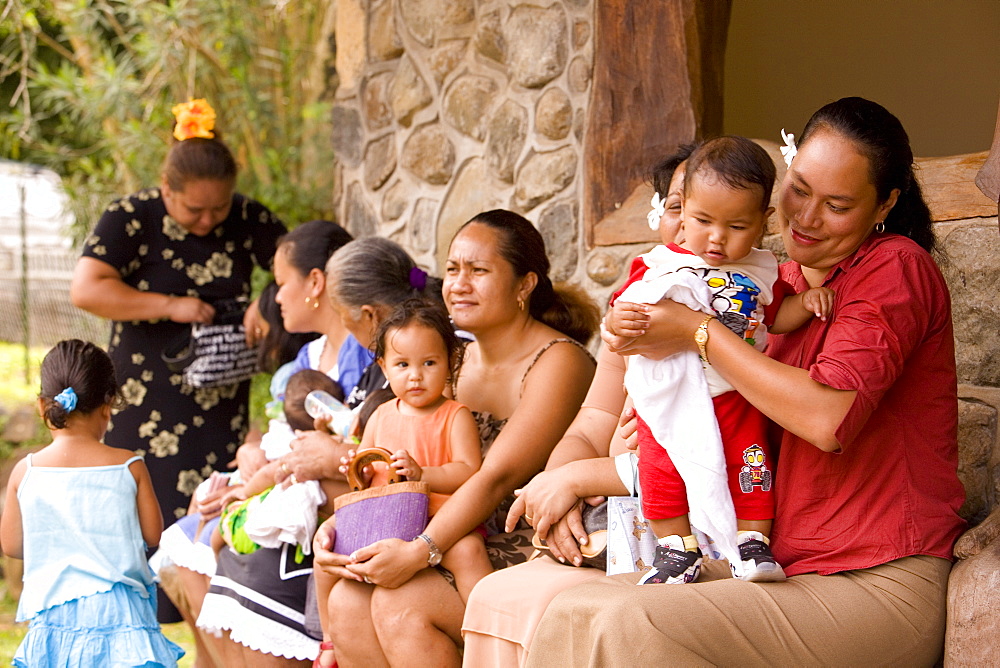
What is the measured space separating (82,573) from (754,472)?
6.46 ft

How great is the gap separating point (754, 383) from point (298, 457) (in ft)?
4.91

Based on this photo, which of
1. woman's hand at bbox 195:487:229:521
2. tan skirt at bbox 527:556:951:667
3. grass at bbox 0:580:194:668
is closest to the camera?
tan skirt at bbox 527:556:951:667

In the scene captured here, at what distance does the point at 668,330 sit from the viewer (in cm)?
199

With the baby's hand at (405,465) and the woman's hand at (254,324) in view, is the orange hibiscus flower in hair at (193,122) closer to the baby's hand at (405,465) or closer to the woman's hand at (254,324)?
the woman's hand at (254,324)

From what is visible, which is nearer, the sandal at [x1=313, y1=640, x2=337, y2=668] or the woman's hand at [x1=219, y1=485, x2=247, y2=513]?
the sandal at [x1=313, y1=640, x2=337, y2=668]

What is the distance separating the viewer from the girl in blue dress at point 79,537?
2840 millimetres

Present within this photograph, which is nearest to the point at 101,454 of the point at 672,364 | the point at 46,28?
the point at 672,364

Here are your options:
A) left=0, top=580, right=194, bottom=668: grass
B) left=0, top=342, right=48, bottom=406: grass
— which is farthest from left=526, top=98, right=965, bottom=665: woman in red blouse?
left=0, top=342, right=48, bottom=406: grass

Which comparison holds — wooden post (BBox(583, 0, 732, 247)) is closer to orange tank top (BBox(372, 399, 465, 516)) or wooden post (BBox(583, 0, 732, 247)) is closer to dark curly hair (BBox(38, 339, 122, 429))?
orange tank top (BBox(372, 399, 465, 516))

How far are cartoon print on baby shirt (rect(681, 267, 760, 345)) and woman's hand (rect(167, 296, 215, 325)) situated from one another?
8.09 ft

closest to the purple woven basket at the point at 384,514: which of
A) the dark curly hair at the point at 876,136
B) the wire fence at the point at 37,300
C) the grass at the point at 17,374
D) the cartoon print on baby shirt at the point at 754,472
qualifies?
the cartoon print on baby shirt at the point at 754,472

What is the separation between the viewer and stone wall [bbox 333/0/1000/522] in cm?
250

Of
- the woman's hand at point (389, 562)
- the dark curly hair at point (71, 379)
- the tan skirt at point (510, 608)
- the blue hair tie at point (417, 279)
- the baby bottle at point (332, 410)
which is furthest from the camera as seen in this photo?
the blue hair tie at point (417, 279)

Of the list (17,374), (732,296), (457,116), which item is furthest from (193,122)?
(17,374)
